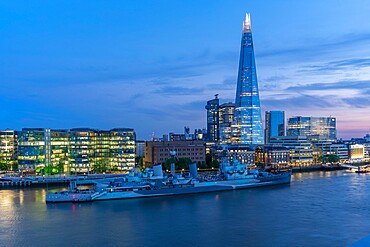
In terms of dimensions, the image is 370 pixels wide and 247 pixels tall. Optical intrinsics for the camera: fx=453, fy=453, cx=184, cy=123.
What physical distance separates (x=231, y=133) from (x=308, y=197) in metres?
53.0

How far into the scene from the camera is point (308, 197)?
891 inches

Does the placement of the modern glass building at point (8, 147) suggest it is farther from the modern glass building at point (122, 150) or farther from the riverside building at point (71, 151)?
the modern glass building at point (122, 150)

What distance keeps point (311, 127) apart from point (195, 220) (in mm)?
69932

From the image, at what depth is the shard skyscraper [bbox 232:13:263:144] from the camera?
66.1 m

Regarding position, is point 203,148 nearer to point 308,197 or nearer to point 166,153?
point 166,153

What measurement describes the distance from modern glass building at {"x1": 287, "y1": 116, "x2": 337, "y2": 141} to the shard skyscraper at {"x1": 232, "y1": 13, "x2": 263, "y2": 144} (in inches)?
540

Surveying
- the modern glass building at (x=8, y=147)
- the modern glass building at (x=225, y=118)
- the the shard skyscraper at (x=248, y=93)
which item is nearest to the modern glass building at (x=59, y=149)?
the modern glass building at (x=8, y=147)

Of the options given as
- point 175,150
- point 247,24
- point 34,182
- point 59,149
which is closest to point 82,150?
point 59,149

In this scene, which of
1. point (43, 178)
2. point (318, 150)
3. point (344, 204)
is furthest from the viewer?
point (318, 150)

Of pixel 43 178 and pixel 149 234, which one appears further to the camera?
pixel 43 178

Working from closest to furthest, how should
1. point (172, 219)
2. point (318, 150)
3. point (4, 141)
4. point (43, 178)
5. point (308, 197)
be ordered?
point (172, 219), point (308, 197), point (43, 178), point (4, 141), point (318, 150)

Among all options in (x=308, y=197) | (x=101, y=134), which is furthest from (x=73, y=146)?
(x=308, y=197)

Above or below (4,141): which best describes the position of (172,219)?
below

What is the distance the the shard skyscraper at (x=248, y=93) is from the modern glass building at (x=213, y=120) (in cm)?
2558
